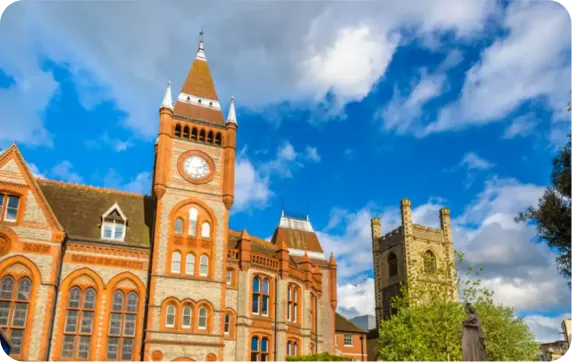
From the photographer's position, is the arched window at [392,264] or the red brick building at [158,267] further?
the arched window at [392,264]

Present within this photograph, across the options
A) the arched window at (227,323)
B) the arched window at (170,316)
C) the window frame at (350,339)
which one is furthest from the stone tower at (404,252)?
the arched window at (170,316)

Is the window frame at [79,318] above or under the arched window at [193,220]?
under

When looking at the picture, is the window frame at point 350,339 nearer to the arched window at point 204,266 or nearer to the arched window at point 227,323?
the arched window at point 227,323

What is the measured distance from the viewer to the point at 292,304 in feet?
150

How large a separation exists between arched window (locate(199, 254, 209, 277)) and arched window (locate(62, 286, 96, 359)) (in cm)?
731

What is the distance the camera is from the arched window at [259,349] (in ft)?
135

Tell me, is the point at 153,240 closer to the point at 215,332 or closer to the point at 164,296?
the point at 164,296

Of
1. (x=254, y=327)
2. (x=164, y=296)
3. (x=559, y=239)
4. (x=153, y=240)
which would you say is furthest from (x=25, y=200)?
Answer: (x=559, y=239)

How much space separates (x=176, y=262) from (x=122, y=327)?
5.52m

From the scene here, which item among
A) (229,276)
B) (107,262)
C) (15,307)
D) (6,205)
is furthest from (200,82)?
(15,307)

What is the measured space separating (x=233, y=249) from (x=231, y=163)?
6.61 m

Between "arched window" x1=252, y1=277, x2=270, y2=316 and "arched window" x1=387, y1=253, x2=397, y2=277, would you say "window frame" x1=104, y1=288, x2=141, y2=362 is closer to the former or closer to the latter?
"arched window" x1=252, y1=277, x2=270, y2=316

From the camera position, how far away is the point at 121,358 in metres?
36.6

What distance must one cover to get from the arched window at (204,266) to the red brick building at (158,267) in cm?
7
